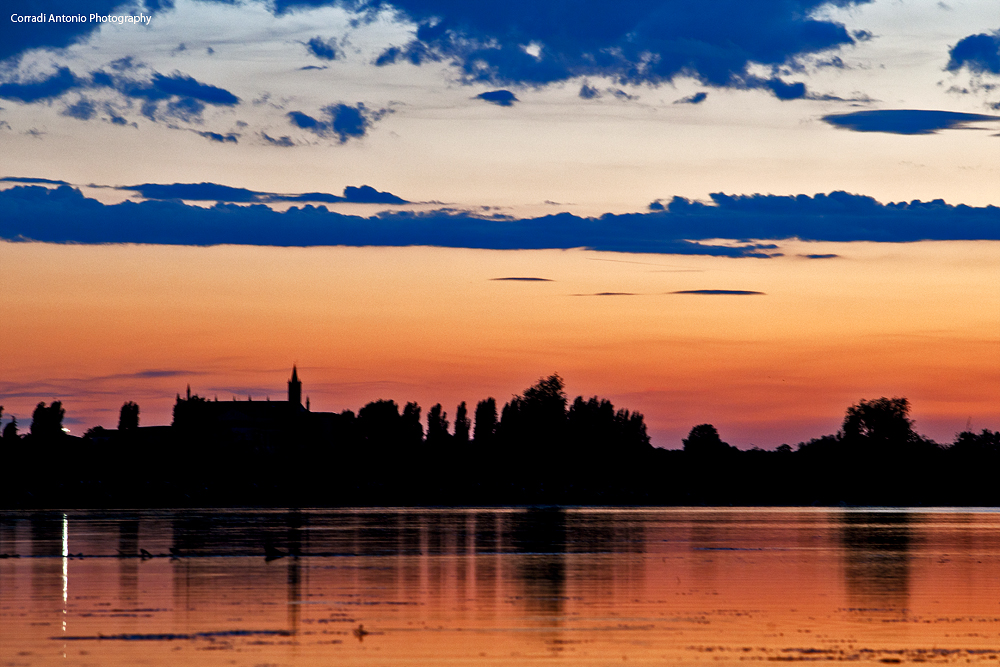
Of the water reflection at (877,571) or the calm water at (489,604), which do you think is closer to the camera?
the calm water at (489,604)

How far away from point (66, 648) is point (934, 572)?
40568 mm

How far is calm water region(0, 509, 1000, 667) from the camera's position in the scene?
31.9 metres

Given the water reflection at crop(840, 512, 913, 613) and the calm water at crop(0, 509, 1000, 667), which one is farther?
the water reflection at crop(840, 512, 913, 613)

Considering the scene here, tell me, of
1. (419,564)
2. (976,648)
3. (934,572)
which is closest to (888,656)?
(976,648)

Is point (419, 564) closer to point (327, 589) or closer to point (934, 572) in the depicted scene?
point (327, 589)

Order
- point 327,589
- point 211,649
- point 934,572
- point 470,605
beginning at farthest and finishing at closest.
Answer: point 934,572, point 327,589, point 470,605, point 211,649

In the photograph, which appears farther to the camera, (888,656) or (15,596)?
(15,596)

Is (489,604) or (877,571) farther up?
(489,604)

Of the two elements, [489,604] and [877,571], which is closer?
[489,604]

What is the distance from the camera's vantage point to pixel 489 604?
42531 millimetres

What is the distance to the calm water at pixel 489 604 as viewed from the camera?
3194 cm

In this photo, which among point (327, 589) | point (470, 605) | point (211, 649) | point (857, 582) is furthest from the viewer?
point (857, 582)

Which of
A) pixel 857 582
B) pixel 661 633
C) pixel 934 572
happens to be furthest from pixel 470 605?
pixel 934 572

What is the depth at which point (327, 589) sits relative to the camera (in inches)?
1834
